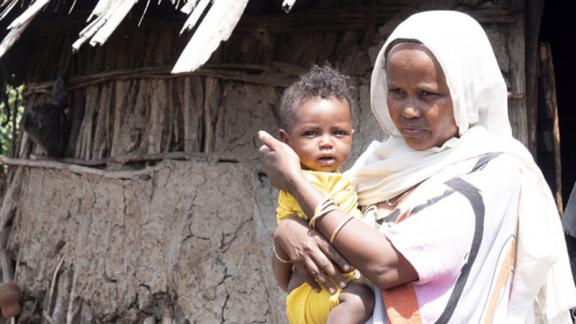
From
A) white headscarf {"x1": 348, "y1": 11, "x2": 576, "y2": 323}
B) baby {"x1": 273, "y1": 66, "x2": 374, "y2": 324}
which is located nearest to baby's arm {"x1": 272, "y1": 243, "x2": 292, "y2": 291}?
baby {"x1": 273, "y1": 66, "x2": 374, "y2": 324}

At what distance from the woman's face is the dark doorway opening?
4.18 m

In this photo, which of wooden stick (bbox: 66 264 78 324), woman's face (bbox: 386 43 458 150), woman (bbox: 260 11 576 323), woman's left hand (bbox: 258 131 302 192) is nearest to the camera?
woman (bbox: 260 11 576 323)

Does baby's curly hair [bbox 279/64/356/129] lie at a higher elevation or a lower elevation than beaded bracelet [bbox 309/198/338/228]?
higher

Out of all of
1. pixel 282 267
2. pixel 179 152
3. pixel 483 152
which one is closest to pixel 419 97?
pixel 483 152

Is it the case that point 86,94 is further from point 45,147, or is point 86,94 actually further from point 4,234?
point 4,234

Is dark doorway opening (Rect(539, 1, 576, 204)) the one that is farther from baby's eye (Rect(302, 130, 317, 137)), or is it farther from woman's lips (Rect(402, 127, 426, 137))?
woman's lips (Rect(402, 127, 426, 137))

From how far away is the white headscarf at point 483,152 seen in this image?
2.20 m

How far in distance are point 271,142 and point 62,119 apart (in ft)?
10.9

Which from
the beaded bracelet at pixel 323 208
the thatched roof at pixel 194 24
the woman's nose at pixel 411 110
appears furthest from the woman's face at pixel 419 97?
the thatched roof at pixel 194 24

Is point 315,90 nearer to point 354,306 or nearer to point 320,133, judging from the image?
point 320,133

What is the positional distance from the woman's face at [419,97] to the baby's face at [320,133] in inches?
12.4

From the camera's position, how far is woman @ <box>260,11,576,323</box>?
2.11 meters

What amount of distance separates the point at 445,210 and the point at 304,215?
44 centimetres

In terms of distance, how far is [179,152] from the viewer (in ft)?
15.9
